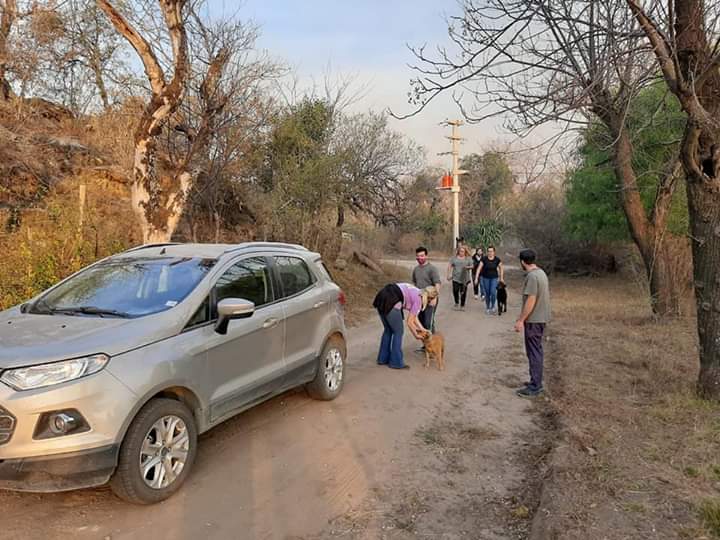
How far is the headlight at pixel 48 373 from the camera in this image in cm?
325

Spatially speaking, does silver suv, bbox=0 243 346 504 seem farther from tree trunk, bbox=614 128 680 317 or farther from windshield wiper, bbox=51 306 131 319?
tree trunk, bbox=614 128 680 317

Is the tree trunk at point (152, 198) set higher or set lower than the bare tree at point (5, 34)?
lower

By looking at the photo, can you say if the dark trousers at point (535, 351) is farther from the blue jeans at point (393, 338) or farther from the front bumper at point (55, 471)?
the front bumper at point (55, 471)

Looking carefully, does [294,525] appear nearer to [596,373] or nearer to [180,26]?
[596,373]

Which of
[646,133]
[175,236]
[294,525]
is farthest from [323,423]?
[646,133]

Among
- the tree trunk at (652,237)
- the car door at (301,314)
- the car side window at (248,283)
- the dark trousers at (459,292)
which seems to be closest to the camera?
the car side window at (248,283)

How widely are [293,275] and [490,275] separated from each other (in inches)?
338

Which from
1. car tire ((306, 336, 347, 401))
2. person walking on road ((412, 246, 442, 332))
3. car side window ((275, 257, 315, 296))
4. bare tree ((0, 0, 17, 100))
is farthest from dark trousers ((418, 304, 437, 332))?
bare tree ((0, 0, 17, 100))

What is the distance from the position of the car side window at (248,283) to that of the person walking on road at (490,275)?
887 centimetres

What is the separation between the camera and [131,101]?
45.3ft

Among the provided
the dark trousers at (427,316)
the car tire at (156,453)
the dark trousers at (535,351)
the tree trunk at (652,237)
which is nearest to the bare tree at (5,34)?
the dark trousers at (427,316)

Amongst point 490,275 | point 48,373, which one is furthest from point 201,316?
Result: point 490,275

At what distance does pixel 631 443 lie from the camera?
472 centimetres

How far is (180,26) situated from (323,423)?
8008mm
